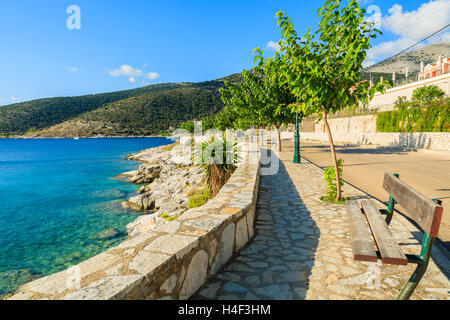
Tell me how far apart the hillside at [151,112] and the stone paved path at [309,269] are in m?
89.2

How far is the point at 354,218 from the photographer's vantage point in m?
3.44

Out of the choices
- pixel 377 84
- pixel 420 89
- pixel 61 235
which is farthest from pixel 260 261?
pixel 420 89

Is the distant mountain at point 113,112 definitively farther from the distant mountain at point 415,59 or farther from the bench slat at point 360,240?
the bench slat at point 360,240

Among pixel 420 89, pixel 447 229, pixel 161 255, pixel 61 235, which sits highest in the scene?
pixel 420 89

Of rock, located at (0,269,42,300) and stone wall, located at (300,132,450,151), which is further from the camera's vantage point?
stone wall, located at (300,132,450,151)

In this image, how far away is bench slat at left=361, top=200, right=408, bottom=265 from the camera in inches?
90.2

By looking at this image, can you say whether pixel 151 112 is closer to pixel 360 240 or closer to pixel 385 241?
pixel 360 240

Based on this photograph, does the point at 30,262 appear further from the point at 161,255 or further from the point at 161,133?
the point at 161,133

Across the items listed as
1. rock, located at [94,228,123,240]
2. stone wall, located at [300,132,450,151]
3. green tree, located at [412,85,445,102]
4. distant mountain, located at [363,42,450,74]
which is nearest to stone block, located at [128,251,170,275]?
rock, located at [94,228,123,240]

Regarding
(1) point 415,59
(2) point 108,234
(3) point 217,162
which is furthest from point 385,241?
(1) point 415,59

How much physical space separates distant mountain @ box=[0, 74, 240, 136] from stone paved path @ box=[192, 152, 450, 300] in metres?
86.3

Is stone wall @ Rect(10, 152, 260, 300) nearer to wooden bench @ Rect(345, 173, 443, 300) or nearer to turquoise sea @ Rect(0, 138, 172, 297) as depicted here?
wooden bench @ Rect(345, 173, 443, 300)

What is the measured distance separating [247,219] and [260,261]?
2.46 feet

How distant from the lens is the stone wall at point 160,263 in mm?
1804
